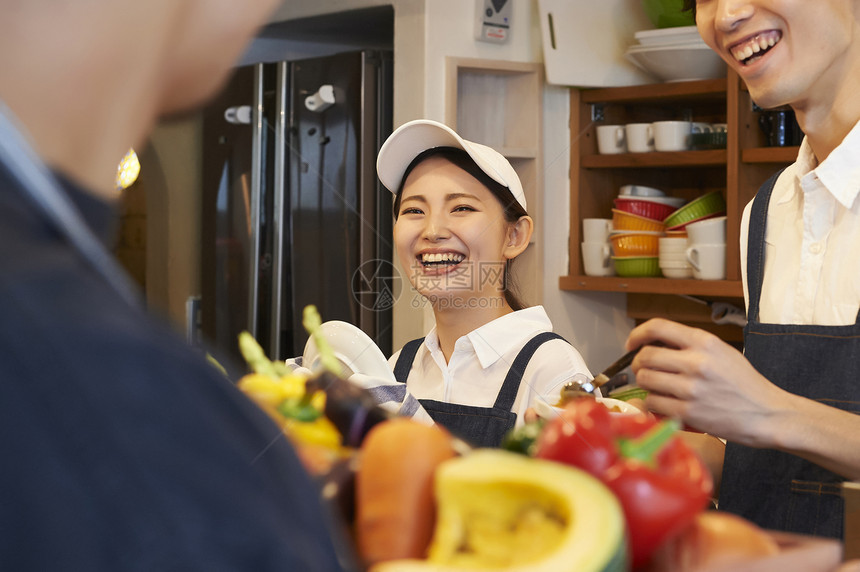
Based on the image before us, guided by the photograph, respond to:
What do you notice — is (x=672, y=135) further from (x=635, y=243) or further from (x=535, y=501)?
(x=535, y=501)

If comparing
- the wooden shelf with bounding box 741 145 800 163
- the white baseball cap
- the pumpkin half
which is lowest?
the pumpkin half

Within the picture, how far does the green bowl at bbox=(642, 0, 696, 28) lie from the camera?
139 centimetres

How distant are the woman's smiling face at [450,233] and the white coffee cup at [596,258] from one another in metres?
0.45

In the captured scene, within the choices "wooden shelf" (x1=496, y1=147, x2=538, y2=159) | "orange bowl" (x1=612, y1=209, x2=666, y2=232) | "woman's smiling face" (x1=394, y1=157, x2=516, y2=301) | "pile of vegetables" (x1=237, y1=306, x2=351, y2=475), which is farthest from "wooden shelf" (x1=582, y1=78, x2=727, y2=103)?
"pile of vegetables" (x1=237, y1=306, x2=351, y2=475)

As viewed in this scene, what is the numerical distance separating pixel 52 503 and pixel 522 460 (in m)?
0.13

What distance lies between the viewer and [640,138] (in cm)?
145

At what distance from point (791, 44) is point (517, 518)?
606 mm

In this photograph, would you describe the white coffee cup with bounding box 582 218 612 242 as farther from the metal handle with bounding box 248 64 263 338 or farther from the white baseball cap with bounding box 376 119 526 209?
the metal handle with bounding box 248 64 263 338

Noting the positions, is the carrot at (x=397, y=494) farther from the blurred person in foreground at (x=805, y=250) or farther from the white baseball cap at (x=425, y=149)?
the white baseball cap at (x=425, y=149)

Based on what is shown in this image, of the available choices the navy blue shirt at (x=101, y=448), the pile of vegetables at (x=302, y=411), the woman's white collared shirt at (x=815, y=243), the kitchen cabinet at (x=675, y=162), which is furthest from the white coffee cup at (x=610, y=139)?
the navy blue shirt at (x=101, y=448)

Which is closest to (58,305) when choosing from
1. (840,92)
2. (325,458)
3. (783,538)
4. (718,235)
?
(325,458)

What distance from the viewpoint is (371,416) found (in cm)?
27

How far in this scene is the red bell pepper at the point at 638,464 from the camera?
0.75 ft

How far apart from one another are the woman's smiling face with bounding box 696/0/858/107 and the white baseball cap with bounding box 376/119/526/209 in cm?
26
